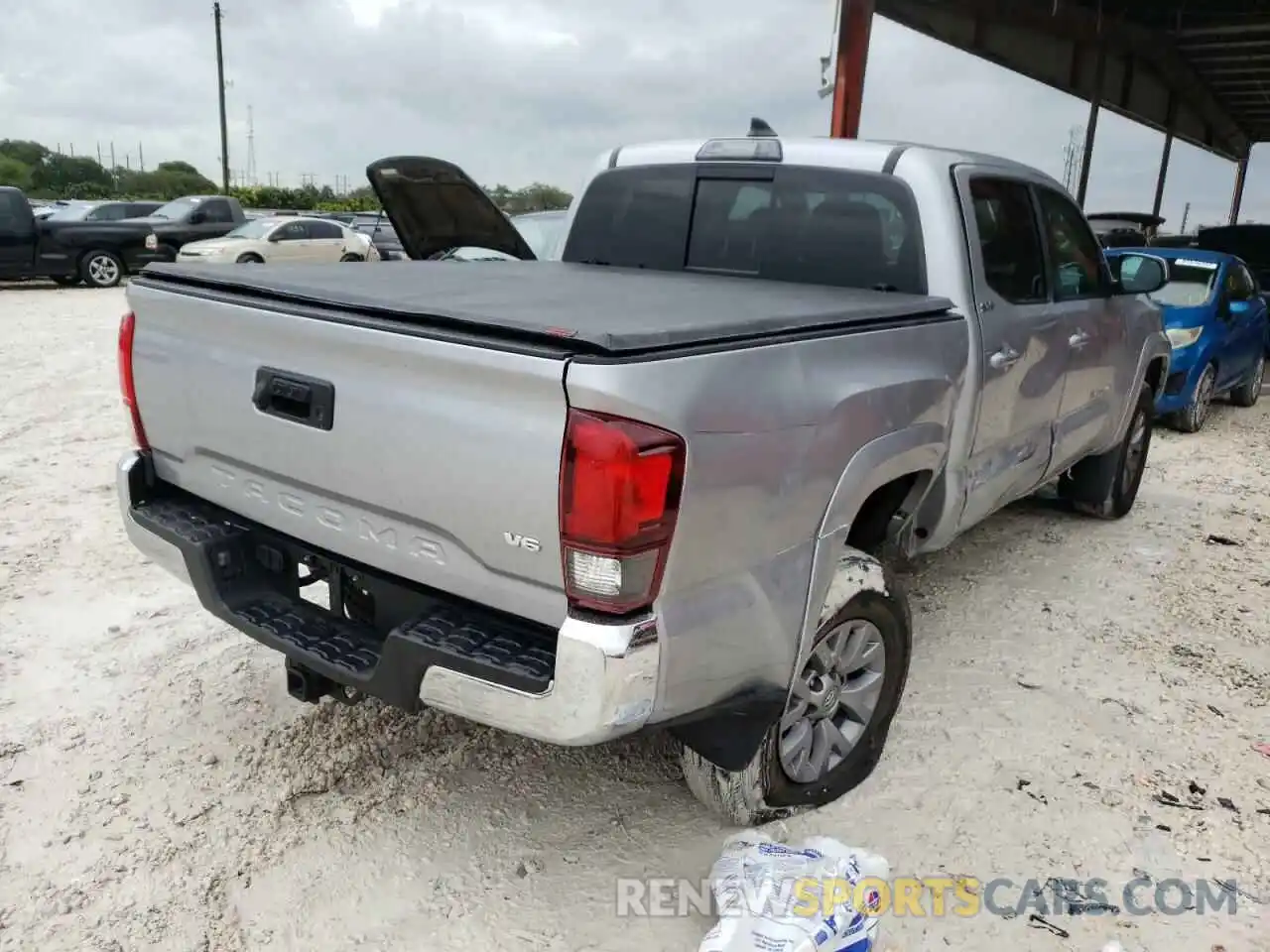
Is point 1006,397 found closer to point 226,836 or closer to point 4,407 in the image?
A: point 226,836

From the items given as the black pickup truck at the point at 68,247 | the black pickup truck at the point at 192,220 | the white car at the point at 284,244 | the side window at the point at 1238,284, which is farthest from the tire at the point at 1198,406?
the black pickup truck at the point at 192,220

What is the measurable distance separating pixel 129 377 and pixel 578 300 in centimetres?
141

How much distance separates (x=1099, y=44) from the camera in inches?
659

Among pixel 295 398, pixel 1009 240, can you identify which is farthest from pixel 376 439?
pixel 1009 240

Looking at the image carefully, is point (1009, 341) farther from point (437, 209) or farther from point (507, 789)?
point (437, 209)

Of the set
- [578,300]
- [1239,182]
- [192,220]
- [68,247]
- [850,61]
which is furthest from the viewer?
[1239,182]

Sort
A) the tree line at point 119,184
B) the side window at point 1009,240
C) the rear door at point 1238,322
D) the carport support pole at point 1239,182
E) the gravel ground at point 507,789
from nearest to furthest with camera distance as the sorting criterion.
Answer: the gravel ground at point 507,789 < the side window at point 1009,240 < the rear door at point 1238,322 < the carport support pole at point 1239,182 < the tree line at point 119,184

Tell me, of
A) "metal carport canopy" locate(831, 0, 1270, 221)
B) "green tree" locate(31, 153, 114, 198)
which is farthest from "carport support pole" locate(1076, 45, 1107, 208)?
"green tree" locate(31, 153, 114, 198)

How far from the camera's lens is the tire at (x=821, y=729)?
2664 mm

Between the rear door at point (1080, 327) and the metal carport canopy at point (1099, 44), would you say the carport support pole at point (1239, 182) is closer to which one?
the metal carport canopy at point (1099, 44)

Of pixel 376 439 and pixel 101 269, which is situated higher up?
pixel 376 439

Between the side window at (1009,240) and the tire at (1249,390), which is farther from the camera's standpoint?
the tire at (1249,390)

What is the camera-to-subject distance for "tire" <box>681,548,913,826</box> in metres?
2.66

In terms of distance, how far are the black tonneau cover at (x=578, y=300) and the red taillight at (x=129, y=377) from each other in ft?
0.46
